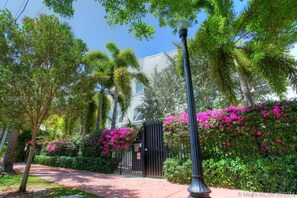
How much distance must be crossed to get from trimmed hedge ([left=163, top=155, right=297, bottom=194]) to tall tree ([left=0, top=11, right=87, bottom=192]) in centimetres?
605

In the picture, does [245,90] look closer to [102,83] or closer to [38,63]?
[38,63]

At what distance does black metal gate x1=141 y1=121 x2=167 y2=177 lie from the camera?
9.30m

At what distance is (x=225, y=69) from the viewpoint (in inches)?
334

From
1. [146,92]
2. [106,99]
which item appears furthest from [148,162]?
[146,92]

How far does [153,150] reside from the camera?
9.73m

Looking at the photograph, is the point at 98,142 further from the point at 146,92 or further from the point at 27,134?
the point at 27,134

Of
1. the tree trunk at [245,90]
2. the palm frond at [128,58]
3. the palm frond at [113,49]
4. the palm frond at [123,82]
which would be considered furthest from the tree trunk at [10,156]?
the tree trunk at [245,90]

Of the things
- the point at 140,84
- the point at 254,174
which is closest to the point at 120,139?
the point at 254,174

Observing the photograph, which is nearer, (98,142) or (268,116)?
(268,116)

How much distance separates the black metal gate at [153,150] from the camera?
30.5 feet

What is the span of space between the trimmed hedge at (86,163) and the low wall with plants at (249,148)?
505cm

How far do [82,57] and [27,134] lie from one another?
1901cm

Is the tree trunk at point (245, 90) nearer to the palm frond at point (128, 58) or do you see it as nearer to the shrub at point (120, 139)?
the shrub at point (120, 139)

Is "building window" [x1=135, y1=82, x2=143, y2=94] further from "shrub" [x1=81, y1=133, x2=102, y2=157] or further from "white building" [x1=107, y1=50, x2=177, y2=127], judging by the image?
"shrub" [x1=81, y1=133, x2=102, y2=157]
